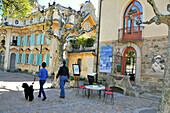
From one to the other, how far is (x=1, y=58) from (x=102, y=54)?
74.6 feet

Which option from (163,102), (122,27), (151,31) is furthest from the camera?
(122,27)

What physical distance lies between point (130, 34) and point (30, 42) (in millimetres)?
16575

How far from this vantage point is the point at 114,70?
11273 mm

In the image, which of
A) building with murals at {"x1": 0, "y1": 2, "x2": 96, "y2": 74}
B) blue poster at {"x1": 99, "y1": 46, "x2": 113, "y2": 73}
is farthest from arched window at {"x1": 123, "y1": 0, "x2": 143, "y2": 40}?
building with murals at {"x1": 0, "y1": 2, "x2": 96, "y2": 74}

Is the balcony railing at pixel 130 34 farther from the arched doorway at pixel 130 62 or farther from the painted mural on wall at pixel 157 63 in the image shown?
the painted mural on wall at pixel 157 63

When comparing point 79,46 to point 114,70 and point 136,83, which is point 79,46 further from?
point 136,83

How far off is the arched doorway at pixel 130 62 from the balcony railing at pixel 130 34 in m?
0.73

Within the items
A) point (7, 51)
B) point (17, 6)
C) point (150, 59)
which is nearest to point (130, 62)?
point (150, 59)

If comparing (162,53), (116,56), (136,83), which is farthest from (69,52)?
(162,53)

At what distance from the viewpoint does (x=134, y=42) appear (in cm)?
1023

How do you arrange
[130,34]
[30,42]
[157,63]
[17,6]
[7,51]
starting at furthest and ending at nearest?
[7,51] → [30,42] → [17,6] → [130,34] → [157,63]

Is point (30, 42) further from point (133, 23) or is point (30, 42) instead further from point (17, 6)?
point (133, 23)

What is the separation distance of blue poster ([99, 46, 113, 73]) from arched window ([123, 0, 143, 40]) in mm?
1680

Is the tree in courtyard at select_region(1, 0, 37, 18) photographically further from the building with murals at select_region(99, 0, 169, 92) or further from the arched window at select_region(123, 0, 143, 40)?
the arched window at select_region(123, 0, 143, 40)
